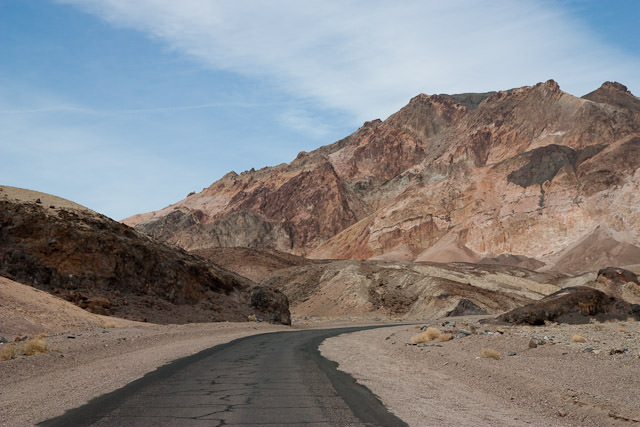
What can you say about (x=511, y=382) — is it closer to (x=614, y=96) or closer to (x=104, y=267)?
(x=104, y=267)

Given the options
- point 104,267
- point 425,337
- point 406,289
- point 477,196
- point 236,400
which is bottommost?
point 425,337

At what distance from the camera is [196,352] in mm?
18453

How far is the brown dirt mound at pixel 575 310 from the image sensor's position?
3197cm

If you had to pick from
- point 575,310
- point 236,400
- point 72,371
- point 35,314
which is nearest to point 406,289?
point 575,310

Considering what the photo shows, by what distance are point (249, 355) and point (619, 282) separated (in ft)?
119

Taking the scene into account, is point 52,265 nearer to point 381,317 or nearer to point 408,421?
point 408,421

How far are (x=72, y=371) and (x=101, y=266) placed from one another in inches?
1047

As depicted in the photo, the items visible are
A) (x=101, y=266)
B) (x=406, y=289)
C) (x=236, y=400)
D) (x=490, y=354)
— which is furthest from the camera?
(x=406, y=289)

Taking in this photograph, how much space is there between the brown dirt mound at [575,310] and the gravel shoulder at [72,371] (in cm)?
2184

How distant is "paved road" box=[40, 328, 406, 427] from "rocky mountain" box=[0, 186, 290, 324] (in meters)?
24.7

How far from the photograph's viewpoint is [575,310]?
106 feet

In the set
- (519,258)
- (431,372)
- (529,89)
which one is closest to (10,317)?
(431,372)

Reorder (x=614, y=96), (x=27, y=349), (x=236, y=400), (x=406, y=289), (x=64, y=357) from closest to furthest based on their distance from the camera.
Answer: (x=236, y=400) < (x=27, y=349) < (x=64, y=357) < (x=406, y=289) < (x=614, y=96)

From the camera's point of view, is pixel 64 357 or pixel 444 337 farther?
pixel 444 337
